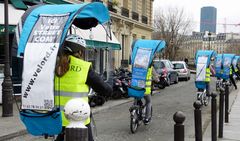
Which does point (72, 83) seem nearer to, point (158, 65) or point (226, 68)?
point (226, 68)

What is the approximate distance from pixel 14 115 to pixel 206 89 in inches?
254

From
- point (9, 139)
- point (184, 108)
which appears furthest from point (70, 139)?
point (184, 108)

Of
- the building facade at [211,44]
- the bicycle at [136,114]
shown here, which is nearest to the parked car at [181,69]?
the bicycle at [136,114]

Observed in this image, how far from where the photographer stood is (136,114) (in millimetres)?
8977

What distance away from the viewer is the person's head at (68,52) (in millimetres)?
4016

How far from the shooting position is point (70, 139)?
302 centimetres

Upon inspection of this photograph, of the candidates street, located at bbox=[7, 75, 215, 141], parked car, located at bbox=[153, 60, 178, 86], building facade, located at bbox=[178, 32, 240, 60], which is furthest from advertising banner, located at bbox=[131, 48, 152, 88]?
building facade, located at bbox=[178, 32, 240, 60]

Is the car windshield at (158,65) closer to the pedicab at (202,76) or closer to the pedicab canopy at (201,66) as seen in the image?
the pedicab canopy at (201,66)

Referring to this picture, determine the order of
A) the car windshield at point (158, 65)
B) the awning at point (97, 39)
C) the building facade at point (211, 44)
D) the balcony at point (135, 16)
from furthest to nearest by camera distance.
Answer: the building facade at point (211, 44), the balcony at point (135, 16), the car windshield at point (158, 65), the awning at point (97, 39)

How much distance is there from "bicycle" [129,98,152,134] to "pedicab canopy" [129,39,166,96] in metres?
0.32

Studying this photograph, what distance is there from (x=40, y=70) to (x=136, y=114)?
5206 millimetres

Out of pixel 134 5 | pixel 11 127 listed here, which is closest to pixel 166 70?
pixel 134 5

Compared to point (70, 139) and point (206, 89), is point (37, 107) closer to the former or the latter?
point (70, 139)

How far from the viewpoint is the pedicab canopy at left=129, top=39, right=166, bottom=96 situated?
359 inches
